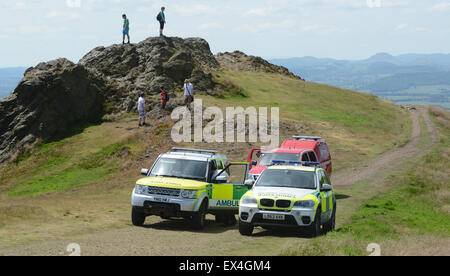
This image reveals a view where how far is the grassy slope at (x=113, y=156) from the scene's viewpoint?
18.4 m

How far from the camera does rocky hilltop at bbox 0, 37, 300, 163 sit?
4138cm

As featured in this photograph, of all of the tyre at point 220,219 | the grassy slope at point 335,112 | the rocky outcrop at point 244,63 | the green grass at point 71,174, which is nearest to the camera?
the tyre at point 220,219

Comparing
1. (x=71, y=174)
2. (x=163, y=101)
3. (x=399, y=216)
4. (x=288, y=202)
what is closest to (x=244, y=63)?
(x=163, y=101)

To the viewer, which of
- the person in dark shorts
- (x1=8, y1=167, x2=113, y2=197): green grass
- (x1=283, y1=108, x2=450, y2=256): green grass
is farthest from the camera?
the person in dark shorts

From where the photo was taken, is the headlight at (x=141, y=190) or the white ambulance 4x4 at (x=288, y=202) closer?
the white ambulance 4x4 at (x=288, y=202)

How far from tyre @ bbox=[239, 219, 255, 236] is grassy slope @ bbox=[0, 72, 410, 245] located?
4522 mm

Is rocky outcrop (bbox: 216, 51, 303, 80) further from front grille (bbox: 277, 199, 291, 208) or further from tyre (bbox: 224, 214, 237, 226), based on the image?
front grille (bbox: 277, 199, 291, 208)

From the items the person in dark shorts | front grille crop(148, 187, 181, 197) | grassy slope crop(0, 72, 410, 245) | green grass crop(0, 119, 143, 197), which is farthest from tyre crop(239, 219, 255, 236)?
the person in dark shorts

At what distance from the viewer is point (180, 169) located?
57.2 feet

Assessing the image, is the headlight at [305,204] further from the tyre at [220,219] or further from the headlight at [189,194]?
the tyre at [220,219]

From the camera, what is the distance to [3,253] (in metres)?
11.7

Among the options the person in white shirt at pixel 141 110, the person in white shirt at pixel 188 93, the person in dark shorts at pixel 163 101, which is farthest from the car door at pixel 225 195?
the person in dark shorts at pixel 163 101
